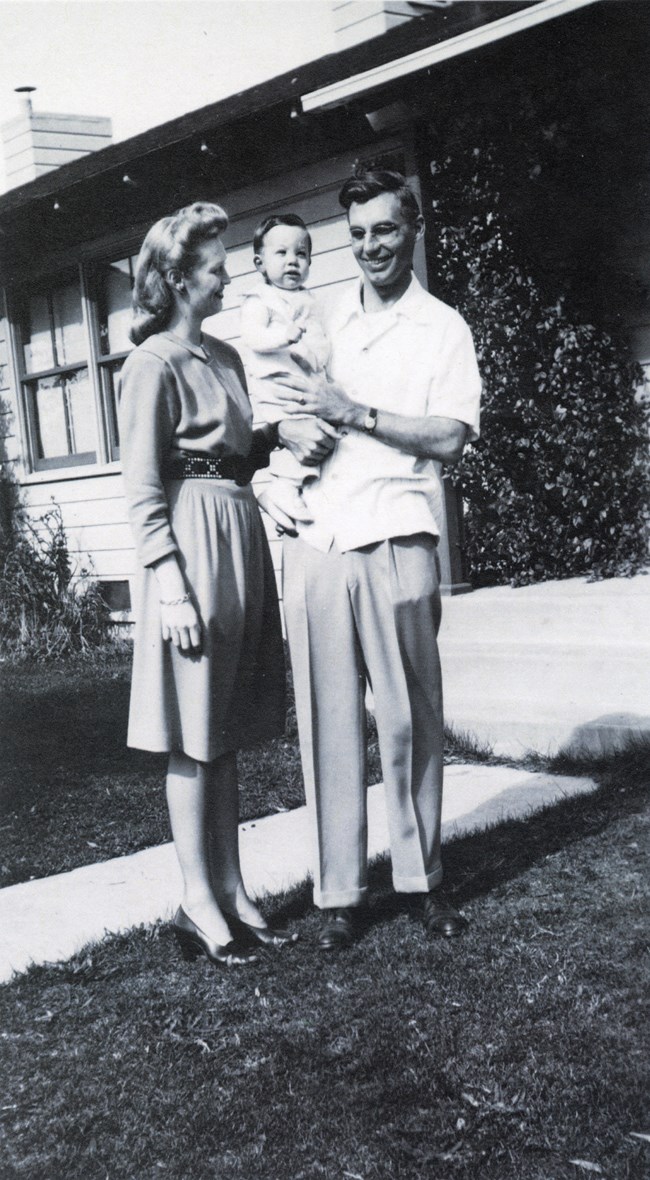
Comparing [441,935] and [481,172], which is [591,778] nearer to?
[441,935]

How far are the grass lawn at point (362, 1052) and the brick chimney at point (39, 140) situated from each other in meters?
11.0

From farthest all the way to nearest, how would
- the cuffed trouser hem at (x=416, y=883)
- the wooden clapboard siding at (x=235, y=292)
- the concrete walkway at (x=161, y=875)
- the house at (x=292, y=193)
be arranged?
the wooden clapboard siding at (x=235, y=292) < the house at (x=292, y=193) < the concrete walkway at (x=161, y=875) < the cuffed trouser hem at (x=416, y=883)

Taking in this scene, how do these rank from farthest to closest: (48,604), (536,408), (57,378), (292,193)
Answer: (57,378) → (48,604) → (292,193) → (536,408)

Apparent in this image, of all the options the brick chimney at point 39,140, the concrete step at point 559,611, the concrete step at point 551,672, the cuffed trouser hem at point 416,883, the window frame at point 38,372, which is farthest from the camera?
the brick chimney at point 39,140

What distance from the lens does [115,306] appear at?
10.2 meters

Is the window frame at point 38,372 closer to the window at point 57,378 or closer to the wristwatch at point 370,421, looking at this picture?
the window at point 57,378

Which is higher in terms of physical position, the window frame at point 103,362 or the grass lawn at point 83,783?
the window frame at point 103,362

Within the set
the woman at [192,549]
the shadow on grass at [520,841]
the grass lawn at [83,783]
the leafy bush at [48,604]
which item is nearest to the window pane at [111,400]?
the leafy bush at [48,604]

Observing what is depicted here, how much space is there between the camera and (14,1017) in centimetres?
311

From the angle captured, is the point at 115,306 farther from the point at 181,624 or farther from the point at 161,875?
the point at 181,624

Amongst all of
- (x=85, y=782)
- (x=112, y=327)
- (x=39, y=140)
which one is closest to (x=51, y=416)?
(x=112, y=327)

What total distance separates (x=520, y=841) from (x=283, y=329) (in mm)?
2163

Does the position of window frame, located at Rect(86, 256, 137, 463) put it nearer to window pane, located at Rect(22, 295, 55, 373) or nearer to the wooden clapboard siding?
the wooden clapboard siding

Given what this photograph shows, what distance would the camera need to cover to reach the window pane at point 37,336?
11.0 metres
